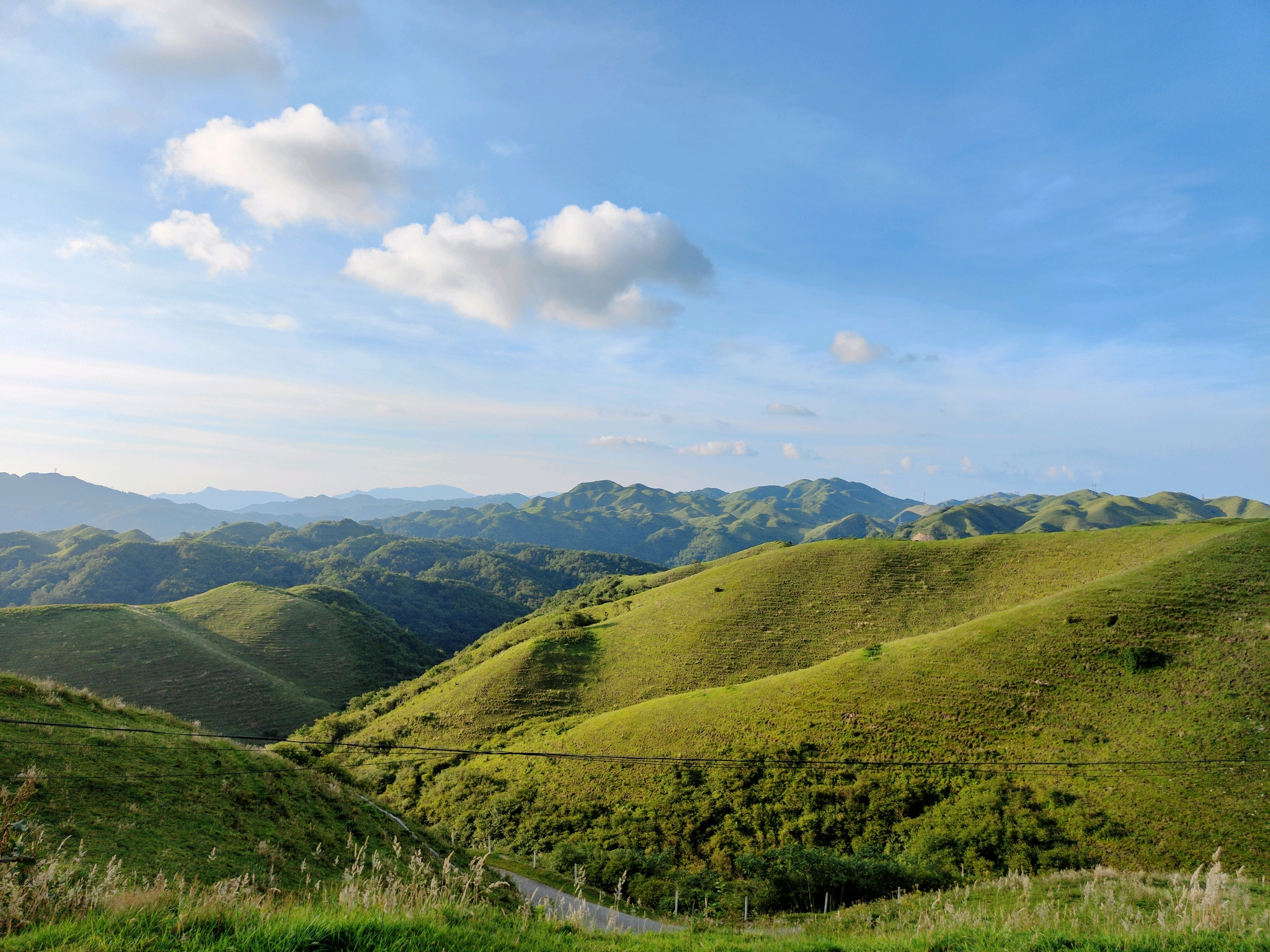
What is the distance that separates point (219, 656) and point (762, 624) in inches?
3806

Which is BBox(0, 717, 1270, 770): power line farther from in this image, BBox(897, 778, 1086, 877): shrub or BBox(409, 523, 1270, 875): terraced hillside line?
BBox(897, 778, 1086, 877): shrub

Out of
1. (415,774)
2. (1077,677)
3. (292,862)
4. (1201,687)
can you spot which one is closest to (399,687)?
(415,774)

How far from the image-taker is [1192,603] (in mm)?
42750

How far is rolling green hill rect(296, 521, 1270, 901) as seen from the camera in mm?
28766

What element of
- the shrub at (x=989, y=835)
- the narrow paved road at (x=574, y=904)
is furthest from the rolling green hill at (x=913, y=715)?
the narrow paved road at (x=574, y=904)

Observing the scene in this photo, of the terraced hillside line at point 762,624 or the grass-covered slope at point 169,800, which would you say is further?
the terraced hillside line at point 762,624

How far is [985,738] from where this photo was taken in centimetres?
3500

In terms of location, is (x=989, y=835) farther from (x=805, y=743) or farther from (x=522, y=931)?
(x=522, y=931)

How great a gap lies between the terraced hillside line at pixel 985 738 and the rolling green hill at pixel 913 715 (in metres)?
0.15

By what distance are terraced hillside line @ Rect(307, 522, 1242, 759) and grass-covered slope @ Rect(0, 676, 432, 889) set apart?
117 ft

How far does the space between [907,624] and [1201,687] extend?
2352 cm

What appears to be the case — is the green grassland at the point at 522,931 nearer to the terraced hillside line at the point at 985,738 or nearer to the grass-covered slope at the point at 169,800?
the grass-covered slope at the point at 169,800

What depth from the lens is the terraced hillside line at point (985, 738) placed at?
28.6 meters

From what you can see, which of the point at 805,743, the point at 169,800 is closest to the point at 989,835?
the point at 805,743
